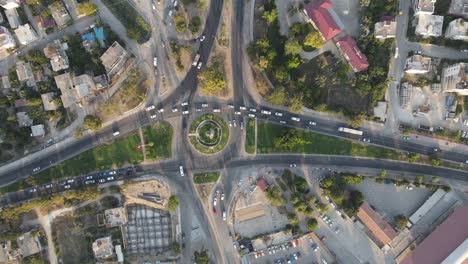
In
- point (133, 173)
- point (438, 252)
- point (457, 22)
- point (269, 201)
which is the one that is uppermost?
point (457, 22)

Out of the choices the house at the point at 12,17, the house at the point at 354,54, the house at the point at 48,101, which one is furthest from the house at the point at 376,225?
the house at the point at 12,17

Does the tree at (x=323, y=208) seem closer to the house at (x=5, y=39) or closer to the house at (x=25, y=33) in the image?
the house at (x=25, y=33)

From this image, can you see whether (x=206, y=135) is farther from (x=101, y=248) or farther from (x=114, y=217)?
(x=101, y=248)

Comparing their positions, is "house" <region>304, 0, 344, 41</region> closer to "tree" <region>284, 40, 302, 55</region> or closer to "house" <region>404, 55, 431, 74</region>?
"tree" <region>284, 40, 302, 55</region>

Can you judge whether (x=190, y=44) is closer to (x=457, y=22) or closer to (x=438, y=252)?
(x=457, y=22)

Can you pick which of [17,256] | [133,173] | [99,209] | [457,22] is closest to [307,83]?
[457,22]

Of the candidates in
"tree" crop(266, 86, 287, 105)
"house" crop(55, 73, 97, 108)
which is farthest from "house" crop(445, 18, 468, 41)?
"house" crop(55, 73, 97, 108)
